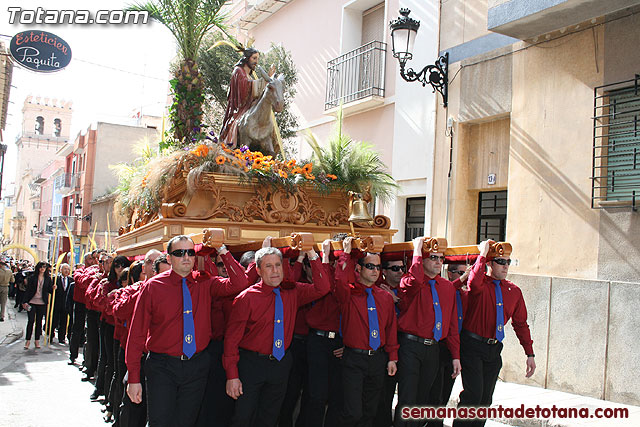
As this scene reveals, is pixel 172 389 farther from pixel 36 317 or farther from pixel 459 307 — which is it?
pixel 36 317

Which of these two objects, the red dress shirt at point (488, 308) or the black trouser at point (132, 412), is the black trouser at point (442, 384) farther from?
the black trouser at point (132, 412)

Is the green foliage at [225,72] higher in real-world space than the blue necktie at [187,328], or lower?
higher

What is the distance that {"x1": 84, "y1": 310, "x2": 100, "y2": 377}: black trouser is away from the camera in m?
8.57

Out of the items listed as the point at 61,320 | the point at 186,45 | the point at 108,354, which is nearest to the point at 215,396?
the point at 108,354

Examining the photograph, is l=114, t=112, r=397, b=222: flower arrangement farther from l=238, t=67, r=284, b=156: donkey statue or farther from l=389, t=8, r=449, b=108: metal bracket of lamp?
l=389, t=8, r=449, b=108: metal bracket of lamp

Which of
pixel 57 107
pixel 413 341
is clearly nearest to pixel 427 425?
pixel 413 341

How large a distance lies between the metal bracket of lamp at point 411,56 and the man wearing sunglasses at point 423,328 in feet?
15.3

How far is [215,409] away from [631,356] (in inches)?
185

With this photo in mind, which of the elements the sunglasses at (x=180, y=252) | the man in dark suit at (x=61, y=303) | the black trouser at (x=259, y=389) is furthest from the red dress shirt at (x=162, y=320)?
the man in dark suit at (x=61, y=303)

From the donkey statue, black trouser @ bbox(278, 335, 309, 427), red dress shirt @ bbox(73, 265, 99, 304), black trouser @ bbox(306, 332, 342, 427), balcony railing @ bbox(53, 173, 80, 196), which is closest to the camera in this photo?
black trouser @ bbox(306, 332, 342, 427)

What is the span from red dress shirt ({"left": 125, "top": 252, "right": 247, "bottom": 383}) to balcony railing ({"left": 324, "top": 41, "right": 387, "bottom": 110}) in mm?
7639

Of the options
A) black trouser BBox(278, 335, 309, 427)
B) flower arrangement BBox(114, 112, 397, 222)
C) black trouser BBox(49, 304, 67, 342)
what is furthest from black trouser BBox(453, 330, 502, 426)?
black trouser BBox(49, 304, 67, 342)

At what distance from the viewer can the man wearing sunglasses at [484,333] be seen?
5141 millimetres

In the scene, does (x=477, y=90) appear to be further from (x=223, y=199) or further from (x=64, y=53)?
(x=64, y=53)
